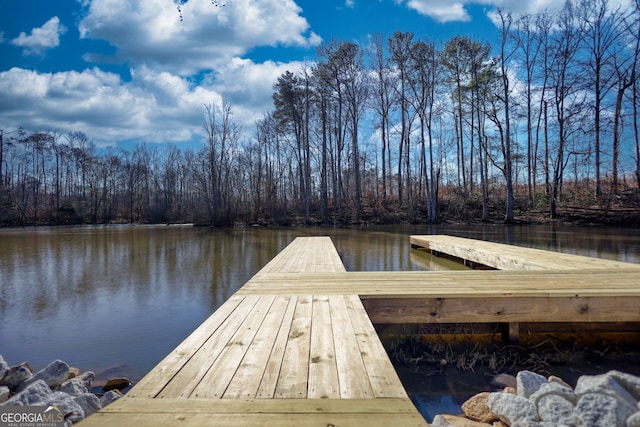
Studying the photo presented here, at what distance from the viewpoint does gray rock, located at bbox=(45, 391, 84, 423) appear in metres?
2.19

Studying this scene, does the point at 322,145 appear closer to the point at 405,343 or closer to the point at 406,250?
the point at 406,250

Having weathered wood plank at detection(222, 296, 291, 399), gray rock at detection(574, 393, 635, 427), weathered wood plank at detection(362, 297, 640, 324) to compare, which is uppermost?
weathered wood plank at detection(222, 296, 291, 399)

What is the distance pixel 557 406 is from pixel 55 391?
125 inches

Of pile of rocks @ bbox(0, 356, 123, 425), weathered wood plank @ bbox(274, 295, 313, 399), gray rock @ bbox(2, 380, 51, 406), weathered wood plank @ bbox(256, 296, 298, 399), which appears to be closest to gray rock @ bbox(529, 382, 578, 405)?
weathered wood plank @ bbox(274, 295, 313, 399)

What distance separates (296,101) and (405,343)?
2739 centimetres

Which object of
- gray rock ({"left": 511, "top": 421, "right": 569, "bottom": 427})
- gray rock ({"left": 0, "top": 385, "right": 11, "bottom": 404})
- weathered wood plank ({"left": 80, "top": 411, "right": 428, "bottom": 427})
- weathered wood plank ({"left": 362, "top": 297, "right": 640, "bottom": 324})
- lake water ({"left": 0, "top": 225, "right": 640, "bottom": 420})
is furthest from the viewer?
lake water ({"left": 0, "top": 225, "right": 640, "bottom": 420})

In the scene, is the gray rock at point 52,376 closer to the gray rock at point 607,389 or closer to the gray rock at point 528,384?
the gray rock at point 528,384

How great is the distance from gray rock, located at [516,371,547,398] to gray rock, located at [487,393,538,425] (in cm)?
24

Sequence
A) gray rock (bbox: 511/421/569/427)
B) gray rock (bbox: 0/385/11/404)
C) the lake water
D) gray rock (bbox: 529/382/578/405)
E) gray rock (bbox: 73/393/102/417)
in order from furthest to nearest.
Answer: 1. the lake water
2. gray rock (bbox: 0/385/11/404)
3. gray rock (bbox: 73/393/102/417)
4. gray rock (bbox: 529/382/578/405)
5. gray rock (bbox: 511/421/569/427)

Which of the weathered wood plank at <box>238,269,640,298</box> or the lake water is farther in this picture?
the lake water

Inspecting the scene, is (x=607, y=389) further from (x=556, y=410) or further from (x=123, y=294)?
(x=123, y=294)

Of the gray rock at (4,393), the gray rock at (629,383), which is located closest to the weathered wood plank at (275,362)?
the gray rock at (4,393)

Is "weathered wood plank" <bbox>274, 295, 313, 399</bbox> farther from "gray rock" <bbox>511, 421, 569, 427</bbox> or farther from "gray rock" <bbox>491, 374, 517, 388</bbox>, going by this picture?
"gray rock" <bbox>491, 374, 517, 388</bbox>

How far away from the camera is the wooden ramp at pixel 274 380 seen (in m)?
1.53
